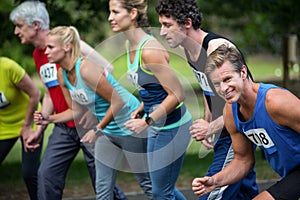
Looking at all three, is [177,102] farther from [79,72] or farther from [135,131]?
[79,72]

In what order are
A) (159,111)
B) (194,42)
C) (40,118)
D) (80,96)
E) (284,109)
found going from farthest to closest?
(40,118) → (80,96) → (159,111) → (194,42) → (284,109)

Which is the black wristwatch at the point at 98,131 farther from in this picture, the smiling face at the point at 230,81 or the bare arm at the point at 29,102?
the smiling face at the point at 230,81

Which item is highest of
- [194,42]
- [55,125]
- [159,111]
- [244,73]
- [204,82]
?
[244,73]

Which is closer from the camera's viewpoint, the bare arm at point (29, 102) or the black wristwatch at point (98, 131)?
the black wristwatch at point (98, 131)

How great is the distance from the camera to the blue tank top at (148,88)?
5.51 meters

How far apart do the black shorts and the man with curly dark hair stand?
0.68 m

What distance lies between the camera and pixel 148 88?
18.3 feet

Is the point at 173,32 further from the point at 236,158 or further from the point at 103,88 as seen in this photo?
the point at 236,158

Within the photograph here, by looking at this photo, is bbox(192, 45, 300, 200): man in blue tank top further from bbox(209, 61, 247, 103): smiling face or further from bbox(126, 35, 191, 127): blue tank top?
bbox(126, 35, 191, 127): blue tank top

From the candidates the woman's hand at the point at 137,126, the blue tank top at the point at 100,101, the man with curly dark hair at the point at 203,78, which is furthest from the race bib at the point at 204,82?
the blue tank top at the point at 100,101

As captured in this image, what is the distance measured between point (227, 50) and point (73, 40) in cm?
212

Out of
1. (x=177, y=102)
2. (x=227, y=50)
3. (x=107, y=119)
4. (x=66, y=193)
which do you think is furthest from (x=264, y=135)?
(x=66, y=193)

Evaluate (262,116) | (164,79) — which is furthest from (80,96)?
(262,116)

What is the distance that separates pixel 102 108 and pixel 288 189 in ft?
7.25
